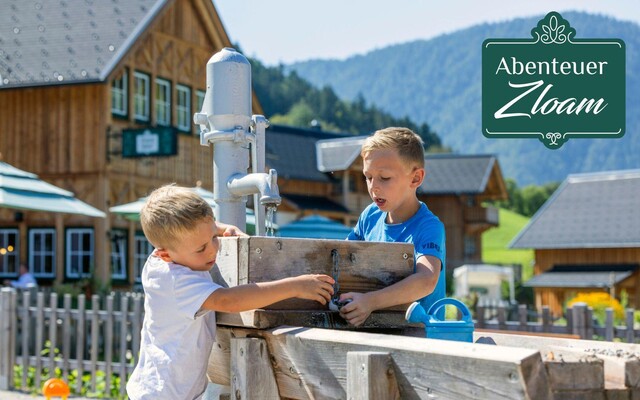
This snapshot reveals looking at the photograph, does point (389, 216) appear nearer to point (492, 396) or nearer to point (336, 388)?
point (336, 388)

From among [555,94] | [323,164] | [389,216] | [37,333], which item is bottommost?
[37,333]

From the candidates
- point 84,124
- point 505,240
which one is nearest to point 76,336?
point 84,124

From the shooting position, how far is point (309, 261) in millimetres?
3129

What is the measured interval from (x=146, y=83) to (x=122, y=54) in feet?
5.65

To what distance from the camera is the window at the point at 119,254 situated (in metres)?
23.3

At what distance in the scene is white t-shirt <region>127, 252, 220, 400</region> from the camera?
2.97 meters

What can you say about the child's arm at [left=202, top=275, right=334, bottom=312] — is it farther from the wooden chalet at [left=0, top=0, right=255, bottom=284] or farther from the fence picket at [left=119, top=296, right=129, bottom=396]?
the wooden chalet at [left=0, top=0, right=255, bottom=284]

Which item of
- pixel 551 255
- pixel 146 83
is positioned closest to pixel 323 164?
pixel 551 255

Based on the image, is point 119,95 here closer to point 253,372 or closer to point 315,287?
point 315,287

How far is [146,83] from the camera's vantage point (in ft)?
81.5

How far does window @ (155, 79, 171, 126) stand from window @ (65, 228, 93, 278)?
3592mm

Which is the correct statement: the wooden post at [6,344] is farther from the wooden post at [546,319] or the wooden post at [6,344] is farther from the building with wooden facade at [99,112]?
the building with wooden facade at [99,112]

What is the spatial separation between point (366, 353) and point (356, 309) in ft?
2.46

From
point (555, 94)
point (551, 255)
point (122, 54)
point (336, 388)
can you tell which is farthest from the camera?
point (551, 255)
